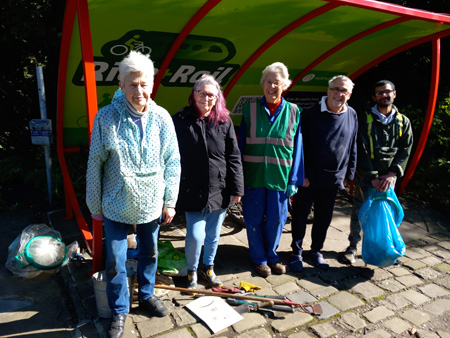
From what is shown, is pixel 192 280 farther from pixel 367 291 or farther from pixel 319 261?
pixel 367 291

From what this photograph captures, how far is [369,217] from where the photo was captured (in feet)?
11.7

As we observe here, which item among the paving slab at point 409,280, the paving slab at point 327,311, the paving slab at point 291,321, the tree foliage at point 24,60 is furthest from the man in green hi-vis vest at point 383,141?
the tree foliage at point 24,60

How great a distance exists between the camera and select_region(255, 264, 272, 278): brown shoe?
11.3ft

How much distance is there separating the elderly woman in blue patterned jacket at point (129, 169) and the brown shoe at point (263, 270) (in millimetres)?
1280

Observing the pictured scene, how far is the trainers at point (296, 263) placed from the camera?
360 centimetres

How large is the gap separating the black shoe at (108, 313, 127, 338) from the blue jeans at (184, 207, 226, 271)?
29.1 inches

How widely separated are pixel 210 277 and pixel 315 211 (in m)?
1.28

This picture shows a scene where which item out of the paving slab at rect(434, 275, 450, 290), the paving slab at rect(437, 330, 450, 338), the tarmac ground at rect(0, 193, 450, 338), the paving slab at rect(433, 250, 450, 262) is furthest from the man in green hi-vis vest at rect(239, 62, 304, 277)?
the paving slab at rect(433, 250, 450, 262)

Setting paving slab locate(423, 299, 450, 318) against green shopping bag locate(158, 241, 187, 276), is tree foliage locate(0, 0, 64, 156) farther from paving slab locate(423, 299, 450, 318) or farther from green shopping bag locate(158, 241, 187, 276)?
paving slab locate(423, 299, 450, 318)

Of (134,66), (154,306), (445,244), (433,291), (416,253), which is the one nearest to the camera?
(134,66)

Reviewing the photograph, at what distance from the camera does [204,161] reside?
9.31ft

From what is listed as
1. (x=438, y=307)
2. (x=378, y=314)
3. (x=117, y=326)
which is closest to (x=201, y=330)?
(x=117, y=326)

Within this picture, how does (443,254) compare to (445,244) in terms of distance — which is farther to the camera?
(445,244)

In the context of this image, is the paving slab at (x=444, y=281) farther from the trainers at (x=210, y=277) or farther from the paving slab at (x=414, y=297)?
the trainers at (x=210, y=277)
